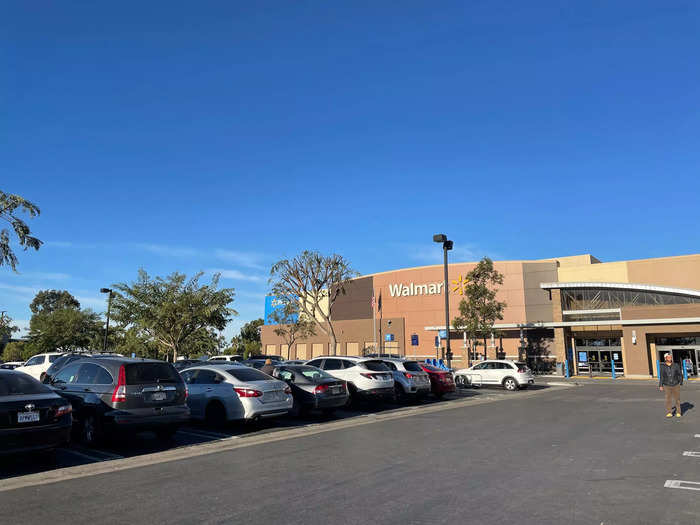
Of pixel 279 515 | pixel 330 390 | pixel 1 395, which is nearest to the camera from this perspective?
pixel 279 515

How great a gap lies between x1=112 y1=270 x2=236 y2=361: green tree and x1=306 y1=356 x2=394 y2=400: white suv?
478 inches

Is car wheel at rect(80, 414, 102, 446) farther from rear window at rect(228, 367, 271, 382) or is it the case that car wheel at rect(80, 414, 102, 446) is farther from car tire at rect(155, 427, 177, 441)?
rear window at rect(228, 367, 271, 382)

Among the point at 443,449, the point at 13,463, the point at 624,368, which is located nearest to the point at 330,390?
the point at 443,449

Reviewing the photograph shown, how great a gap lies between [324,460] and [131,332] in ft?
71.2

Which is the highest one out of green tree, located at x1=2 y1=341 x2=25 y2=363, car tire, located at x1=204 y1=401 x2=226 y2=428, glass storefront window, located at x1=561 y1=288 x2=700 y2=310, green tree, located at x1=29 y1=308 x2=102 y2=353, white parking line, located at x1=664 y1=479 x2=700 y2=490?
glass storefront window, located at x1=561 y1=288 x2=700 y2=310

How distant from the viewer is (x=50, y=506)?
6.00 m

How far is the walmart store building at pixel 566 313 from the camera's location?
3581cm

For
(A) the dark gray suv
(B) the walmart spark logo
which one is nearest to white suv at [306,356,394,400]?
(A) the dark gray suv

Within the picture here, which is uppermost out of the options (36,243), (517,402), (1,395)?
(36,243)

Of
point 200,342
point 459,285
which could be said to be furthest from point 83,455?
point 459,285

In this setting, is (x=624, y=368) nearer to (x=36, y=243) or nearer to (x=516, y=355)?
(x=516, y=355)

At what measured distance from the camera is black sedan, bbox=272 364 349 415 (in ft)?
44.8

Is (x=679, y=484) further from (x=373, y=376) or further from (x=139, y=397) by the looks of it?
(x=373, y=376)

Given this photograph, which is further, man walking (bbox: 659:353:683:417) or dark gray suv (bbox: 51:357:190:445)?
man walking (bbox: 659:353:683:417)
